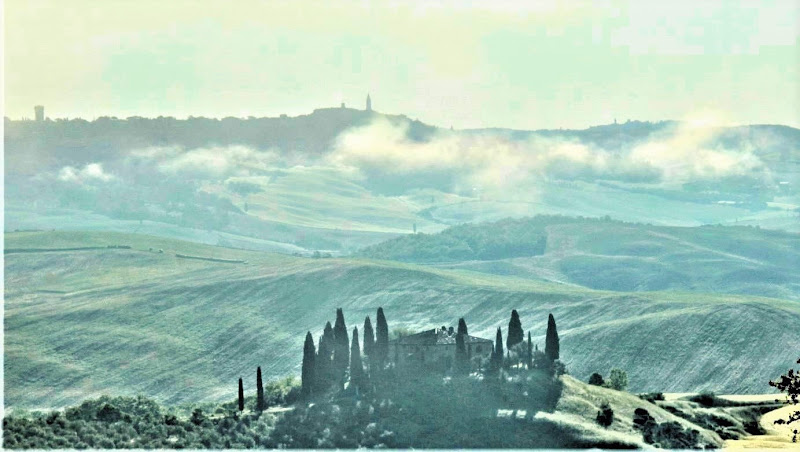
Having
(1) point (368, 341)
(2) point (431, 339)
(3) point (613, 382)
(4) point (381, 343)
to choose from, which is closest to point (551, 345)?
(2) point (431, 339)

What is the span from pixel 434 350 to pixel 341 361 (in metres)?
8.65

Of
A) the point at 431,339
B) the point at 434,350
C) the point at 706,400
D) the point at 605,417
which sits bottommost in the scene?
the point at 706,400

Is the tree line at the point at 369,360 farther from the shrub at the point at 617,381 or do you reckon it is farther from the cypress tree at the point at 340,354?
the shrub at the point at 617,381

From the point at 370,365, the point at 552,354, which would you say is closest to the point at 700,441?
the point at 552,354

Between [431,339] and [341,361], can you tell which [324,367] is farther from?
[431,339]

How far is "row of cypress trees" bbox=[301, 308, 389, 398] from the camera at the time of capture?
432 ft

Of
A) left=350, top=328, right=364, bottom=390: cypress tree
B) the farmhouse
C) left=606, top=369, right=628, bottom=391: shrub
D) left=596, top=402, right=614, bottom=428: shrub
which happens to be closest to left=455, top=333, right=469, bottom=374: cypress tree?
the farmhouse

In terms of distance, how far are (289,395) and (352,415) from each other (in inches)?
450

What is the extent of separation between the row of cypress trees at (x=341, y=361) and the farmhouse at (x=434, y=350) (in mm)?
1396

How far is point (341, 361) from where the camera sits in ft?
445

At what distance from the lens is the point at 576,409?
122m

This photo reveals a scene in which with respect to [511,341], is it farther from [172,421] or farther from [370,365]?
[172,421]

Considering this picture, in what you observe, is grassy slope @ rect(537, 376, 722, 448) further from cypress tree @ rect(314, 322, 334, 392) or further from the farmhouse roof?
cypress tree @ rect(314, 322, 334, 392)

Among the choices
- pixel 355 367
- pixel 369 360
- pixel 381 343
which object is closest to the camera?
pixel 355 367
